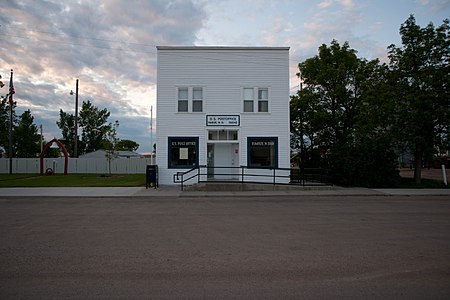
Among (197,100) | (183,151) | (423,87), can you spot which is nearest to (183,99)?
(197,100)

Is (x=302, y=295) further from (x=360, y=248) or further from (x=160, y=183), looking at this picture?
(x=160, y=183)

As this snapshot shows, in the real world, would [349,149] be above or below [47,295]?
above

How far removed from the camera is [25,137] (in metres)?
57.1

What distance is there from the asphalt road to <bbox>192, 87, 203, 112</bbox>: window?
10.7 metres

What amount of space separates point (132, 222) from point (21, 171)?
36.7 m

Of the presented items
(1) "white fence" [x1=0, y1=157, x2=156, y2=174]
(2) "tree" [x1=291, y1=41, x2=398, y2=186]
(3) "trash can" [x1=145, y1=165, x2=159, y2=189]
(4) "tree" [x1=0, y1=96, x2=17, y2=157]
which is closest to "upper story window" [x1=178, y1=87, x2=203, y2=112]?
(3) "trash can" [x1=145, y1=165, x2=159, y2=189]

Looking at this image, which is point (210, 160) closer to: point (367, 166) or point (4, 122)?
point (367, 166)

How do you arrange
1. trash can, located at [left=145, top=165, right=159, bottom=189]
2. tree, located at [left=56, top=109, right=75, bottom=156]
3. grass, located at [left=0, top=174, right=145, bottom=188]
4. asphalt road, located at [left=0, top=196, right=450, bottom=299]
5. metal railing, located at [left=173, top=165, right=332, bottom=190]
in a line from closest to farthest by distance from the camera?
asphalt road, located at [left=0, top=196, right=450, bottom=299]
trash can, located at [left=145, top=165, right=159, bottom=189]
metal railing, located at [left=173, top=165, right=332, bottom=190]
grass, located at [left=0, top=174, right=145, bottom=188]
tree, located at [left=56, top=109, right=75, bottom=156]

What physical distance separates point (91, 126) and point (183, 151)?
1813 inches

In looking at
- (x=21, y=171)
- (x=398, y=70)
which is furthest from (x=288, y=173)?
(x=21, y=171)

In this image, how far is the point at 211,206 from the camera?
13453mm

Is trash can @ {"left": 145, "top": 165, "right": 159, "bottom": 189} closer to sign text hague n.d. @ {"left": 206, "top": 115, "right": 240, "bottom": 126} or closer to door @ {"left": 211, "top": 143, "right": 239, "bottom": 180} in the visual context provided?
door @ {"left": 211, "top": 143, "right": 239, "bottom": 180}

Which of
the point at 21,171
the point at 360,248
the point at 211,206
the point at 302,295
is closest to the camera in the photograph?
the point at 302,295

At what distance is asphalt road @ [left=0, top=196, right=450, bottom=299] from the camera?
482 cm
